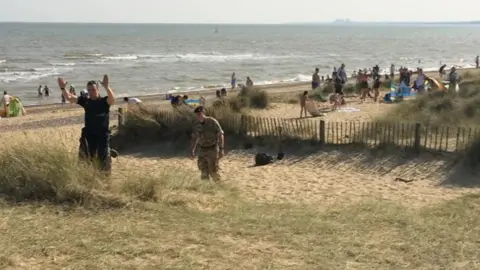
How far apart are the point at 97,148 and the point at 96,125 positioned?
33 cm

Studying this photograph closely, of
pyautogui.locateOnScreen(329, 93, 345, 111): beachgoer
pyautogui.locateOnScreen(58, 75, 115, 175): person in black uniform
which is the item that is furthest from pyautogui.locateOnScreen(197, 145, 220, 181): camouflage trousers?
pyautogui.locateOnScreen(329, 93, 345, 111): beachgoer

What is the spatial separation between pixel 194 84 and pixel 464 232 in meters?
36.0

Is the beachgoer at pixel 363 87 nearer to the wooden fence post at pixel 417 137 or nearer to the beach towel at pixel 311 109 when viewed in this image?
the beach towel at pixel 311 109

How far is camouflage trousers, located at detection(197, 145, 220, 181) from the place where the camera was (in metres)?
8.88

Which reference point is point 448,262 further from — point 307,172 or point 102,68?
point 102,68

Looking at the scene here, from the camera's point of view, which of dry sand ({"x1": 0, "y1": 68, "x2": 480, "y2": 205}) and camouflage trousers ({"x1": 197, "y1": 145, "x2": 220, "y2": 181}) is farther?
dry sand ({"x1": 0, "y1": 68, "x2": 480, "y2": 205})

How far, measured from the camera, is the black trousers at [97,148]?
284 inches

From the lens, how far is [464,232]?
604 centimetres

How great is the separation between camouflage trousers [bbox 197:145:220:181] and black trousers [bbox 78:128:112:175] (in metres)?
1.99

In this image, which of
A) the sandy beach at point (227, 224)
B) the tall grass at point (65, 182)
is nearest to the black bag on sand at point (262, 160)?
the sandy beach at point (227, 224)

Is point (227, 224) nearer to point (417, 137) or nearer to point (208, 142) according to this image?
point (208, 142)

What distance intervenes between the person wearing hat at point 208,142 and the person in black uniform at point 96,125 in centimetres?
182

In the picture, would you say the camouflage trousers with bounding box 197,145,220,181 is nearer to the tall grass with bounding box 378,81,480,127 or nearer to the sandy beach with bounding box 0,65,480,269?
the sandy beach with bounding box 0,65,480,269

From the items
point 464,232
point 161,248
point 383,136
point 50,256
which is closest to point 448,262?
point 464,232
